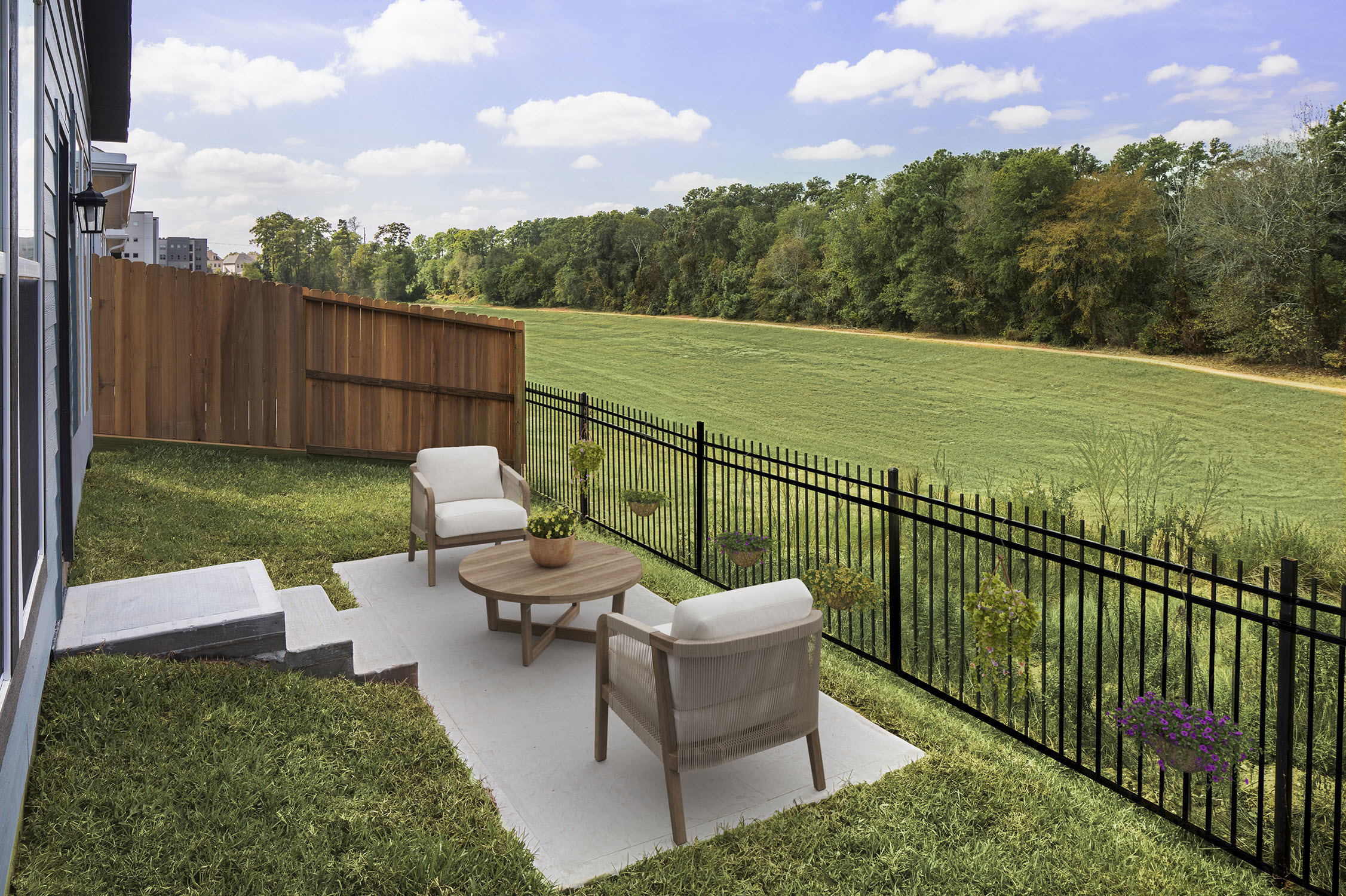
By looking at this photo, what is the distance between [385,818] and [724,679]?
1289 millimetres

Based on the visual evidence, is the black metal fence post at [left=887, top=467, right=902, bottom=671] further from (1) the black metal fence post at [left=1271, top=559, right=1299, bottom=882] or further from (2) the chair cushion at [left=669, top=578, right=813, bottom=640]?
(1) the black metal fence post at [left=1271, top=559, right=1299, bottom=882]

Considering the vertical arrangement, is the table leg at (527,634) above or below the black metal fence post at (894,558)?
below

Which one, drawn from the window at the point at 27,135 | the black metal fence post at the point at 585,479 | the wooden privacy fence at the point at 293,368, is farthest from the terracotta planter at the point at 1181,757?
the wooden privacy fence at the point at 293,368

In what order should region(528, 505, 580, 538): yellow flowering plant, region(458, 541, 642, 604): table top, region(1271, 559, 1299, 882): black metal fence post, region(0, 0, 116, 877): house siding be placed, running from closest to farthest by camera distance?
region(0, 0, 116, 877): house siding → region(1271, 559, 1299, 882): black metal fence post → region(458, 541, 642, 604): table top → region(528, 505, 580, 538): yellow flowering plant

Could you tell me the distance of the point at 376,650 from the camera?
15.8 feet

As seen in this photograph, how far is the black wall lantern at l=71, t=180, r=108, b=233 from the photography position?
6305 mm

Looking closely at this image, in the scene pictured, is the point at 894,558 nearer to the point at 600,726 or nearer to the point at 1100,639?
the point at 1100,639

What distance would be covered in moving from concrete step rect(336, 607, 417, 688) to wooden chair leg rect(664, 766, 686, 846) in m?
1.60

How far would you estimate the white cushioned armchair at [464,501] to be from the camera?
610 cm

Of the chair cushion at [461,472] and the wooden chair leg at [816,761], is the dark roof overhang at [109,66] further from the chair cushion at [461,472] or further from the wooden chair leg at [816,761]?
the wooden chair leg at [816,761]

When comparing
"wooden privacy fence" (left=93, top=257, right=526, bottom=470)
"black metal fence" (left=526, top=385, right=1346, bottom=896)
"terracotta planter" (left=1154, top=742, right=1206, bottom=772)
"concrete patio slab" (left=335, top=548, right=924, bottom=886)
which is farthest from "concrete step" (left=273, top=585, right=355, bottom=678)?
"wooden privacy fence" (left=93, top=257, right=526, bottom=470)

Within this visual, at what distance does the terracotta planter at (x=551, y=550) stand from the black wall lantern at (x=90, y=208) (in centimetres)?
447

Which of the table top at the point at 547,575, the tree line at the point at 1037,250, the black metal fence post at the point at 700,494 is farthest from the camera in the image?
the tree line at the point at 1037,250

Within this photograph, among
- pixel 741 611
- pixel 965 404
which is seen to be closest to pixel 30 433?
pixel 741 611
